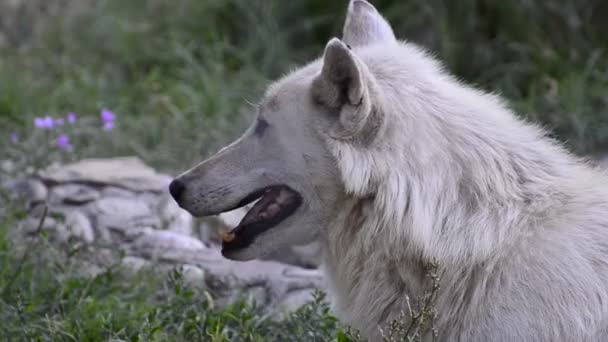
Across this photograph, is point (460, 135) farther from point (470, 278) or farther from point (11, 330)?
point (11, 330)

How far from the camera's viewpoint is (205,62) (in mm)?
8922

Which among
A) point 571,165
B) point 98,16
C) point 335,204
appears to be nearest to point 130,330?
point 335,204

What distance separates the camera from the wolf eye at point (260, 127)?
387 cm

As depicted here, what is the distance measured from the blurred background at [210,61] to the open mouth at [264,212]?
297 centimetres

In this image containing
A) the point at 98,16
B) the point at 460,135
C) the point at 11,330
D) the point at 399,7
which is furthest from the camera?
the point at 98,16

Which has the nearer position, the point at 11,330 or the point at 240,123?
the point at 11,330

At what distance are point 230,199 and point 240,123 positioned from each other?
12.5 ft

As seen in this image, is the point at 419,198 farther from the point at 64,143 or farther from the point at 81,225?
the point at 64,143

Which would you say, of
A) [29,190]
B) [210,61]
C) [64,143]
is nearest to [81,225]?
[29,190]

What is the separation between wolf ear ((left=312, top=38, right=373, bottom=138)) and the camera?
11.1 ft

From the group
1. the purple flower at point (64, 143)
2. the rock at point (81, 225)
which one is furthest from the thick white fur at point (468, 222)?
the purple flower at point (64, 143)

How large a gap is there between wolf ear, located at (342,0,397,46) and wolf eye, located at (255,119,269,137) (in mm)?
609

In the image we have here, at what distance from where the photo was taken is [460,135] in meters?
3.60

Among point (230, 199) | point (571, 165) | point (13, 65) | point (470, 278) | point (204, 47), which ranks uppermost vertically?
point (571, 165)
